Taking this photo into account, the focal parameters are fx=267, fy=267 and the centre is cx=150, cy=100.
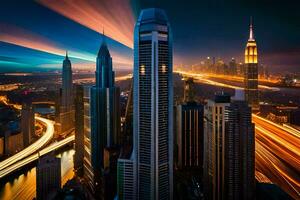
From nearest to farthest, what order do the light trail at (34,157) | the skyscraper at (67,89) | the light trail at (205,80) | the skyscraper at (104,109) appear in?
the light trail at (34,157) < the light trail at (205,80) < the skyscraper at (104,109) < the skyscraper at (67,89)

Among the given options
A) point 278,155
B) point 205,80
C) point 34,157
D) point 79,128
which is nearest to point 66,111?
point 79,128

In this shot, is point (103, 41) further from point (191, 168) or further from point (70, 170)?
point (191, 168)

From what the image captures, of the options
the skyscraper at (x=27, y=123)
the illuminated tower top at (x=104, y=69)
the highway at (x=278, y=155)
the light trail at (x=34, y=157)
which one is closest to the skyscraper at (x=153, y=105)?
the highway at (x=278, y=155)

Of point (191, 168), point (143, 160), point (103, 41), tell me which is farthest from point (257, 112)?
point (103, 41)

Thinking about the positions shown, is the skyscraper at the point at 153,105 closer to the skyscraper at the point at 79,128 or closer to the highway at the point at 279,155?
the highway at the point at 279,155

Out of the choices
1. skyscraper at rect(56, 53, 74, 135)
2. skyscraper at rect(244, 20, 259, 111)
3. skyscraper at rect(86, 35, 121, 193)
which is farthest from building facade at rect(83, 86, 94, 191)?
skyscraper at rect(244, 20, 259, 111)

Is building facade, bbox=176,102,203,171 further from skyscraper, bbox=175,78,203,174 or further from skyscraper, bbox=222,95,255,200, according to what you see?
skyscraper, bbox=222,95,255,200
